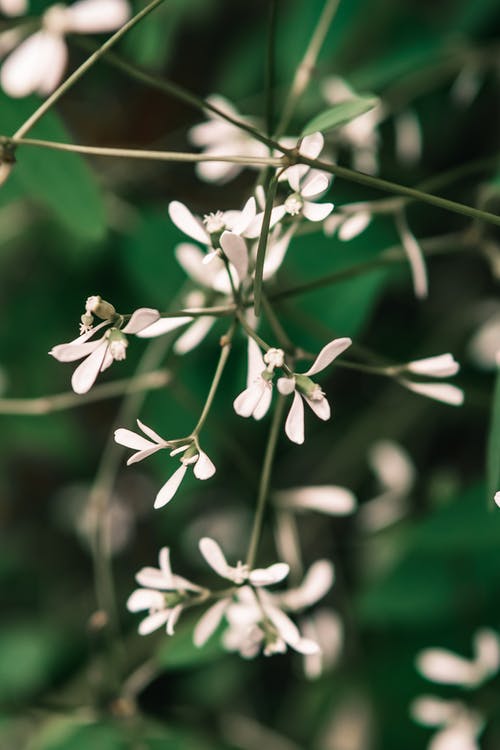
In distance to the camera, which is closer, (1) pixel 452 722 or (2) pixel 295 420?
(2) pixel 295 420

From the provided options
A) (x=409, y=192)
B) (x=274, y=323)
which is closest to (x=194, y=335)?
(x=274, y=323)

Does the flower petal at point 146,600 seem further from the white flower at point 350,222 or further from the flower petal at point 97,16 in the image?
the flower petal at point 97,16

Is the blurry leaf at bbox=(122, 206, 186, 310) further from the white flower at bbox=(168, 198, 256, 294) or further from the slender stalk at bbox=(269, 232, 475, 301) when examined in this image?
the white flower at bbox=(168, 198, 256, 294)

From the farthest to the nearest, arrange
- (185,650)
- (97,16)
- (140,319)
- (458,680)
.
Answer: (458,680)
(185,650)
(97,16)
(140,319)

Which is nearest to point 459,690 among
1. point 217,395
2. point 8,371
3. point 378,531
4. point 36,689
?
point 378,531

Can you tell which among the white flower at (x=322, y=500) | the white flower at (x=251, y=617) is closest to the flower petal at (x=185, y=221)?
the white flower at (x=251, y=617)

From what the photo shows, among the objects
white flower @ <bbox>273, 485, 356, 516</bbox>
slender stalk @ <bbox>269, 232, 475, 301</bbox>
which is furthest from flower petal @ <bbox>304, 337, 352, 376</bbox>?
white flower @ <bbox>273, 485, 356, 516</bbox>

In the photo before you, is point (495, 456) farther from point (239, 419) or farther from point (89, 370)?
point (239, 419)
